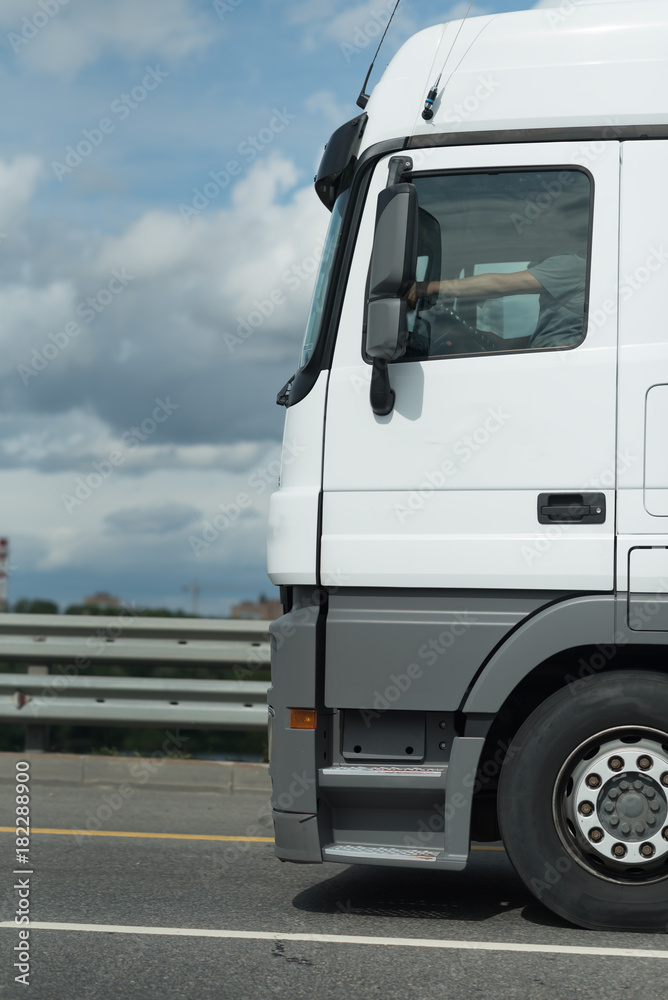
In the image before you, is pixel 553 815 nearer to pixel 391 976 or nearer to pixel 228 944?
pixel 391 976

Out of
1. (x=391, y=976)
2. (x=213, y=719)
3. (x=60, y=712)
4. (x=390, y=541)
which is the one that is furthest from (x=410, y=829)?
(x=60, y=712)

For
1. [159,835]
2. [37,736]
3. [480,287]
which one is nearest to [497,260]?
[480,287]

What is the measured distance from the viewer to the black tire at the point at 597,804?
169 inches

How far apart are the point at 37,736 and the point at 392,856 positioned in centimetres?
494

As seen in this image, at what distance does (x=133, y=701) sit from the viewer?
8359 mm

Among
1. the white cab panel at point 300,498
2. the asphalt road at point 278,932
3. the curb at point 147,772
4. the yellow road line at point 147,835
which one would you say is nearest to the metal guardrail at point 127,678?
the curb at point 147,772

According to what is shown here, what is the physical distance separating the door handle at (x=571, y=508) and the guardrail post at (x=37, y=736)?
5.38 m

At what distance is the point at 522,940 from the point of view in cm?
428

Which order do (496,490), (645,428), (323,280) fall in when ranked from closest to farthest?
(645,428)
(496,490)
(323,280)

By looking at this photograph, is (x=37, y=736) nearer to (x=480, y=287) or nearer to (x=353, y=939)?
(x=353, y=939)

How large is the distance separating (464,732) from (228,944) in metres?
1.23

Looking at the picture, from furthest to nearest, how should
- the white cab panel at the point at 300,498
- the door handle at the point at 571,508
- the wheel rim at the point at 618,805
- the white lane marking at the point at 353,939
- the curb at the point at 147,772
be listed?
1. the curb at the point at 147,772
2. the white cab panel at the point at 300,498
3. the door handle at the point at 571,508
4. the wheel rim at the point at 618,805
5. the white lane marking at the point at 353,939

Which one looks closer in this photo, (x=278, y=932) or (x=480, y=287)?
(x=278, y=932)

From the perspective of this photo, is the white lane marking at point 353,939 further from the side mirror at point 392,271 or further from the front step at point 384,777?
the side mirror at point 392,271
